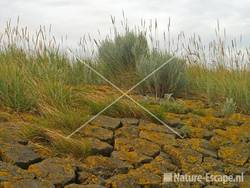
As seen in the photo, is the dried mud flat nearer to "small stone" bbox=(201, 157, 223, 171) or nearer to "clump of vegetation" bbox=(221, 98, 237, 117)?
"small stone" bbox=(201, 157, 223, 171)

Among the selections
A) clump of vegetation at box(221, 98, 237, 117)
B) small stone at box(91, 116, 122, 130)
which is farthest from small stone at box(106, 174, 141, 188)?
clump of vegetation at box(221, 98, 237, 117)

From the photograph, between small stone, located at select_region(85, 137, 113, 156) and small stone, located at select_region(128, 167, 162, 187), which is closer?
small stone, located at select_region(128, 167, 162, 187)

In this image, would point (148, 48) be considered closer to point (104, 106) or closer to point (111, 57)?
point (111, 57)

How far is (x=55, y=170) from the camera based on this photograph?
3074 mm

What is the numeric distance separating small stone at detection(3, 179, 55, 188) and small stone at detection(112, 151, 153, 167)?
0.74 m

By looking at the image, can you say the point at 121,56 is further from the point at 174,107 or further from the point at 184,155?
the point at 184,155

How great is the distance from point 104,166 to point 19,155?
616 mm

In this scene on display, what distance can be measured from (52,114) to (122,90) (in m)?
1.62

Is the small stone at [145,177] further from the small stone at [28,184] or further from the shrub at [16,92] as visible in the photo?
the shrub at [16,92]

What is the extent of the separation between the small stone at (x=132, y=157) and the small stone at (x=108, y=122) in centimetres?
45

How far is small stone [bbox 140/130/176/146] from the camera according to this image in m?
3.87

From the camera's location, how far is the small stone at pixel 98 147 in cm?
348

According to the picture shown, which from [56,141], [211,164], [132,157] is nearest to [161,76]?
[211,164]

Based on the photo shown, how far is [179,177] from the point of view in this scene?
333 centimetres
